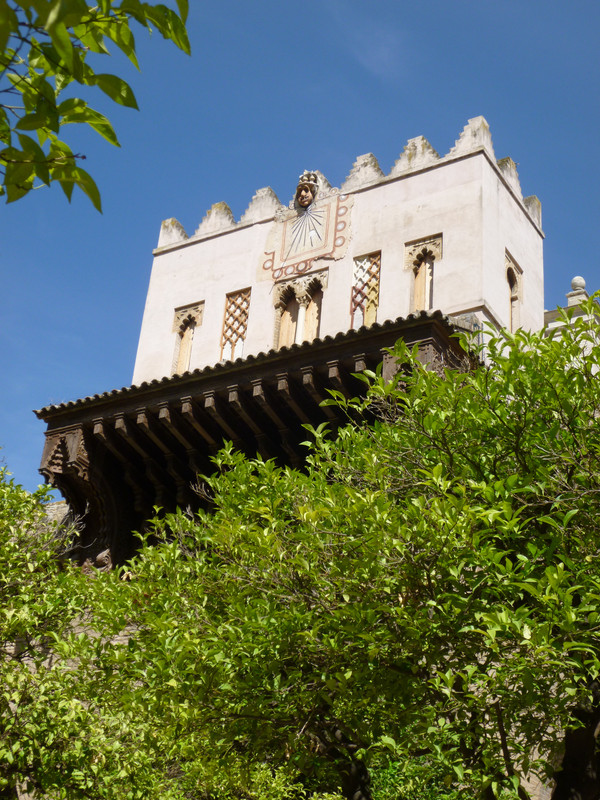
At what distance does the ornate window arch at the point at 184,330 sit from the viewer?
1691 cm

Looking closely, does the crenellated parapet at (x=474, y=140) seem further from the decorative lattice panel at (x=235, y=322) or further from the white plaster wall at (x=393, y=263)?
the decorative lattice panel at (x=235, y=322)

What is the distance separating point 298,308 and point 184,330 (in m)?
2.37

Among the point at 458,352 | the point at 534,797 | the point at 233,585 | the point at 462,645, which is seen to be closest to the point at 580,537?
the point at 462,645

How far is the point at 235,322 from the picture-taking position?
16703 millimetres

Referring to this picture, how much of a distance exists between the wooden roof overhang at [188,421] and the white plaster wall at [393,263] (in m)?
2.95

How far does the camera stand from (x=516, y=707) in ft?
19.7

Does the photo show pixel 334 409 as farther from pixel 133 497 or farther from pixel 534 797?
pixel 534 797

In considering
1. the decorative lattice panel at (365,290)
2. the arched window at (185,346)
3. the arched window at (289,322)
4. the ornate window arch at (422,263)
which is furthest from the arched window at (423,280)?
the arched window at (185,346)

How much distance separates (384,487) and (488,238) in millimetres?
8795

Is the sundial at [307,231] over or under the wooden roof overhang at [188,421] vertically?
over

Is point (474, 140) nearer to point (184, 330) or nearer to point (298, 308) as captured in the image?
point (298, 308)

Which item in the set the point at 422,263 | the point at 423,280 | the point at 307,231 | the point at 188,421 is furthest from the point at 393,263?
the point at 188,421

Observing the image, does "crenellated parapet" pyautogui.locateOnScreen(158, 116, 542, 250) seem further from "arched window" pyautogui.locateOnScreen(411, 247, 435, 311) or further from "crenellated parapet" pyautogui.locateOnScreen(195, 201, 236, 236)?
"arched window" pyautogui.locateOnScreen(411, 247, 435, 311)

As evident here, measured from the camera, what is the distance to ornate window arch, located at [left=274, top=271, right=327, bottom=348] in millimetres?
15812
